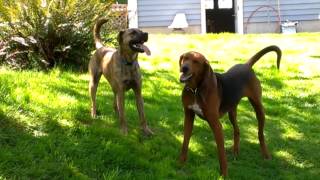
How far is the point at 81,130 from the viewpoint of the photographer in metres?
6.45

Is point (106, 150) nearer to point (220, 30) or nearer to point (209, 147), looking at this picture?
point (209, 147)

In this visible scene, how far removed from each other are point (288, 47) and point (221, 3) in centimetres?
1106

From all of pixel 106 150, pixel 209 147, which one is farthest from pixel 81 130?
pixel 209 147

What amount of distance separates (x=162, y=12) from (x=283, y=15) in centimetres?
442

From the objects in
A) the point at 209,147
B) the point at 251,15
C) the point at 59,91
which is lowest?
the point at 209,147

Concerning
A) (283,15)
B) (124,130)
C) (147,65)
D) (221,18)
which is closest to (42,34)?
(147,65)

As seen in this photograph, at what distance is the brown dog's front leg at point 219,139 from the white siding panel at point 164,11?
13550 millimetres

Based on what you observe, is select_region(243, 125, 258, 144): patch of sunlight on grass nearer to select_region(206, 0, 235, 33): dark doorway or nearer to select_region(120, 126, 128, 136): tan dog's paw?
select_region(120, 126, 128, 136): tan dog's paw

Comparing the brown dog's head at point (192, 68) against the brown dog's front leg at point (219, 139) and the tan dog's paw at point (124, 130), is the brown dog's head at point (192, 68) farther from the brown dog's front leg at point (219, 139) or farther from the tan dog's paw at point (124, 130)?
the tan dog's paw at point (124, 130)

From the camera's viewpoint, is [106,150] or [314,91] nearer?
[106,150]

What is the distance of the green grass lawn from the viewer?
5.71 metres

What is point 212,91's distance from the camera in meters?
5.70

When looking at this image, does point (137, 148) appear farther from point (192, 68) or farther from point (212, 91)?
point (192, 68)

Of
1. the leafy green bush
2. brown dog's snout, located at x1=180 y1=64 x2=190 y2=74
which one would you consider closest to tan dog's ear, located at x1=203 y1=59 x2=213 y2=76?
brown dog's snout, located at x1=180 y1=64 x2=190 y2=74
